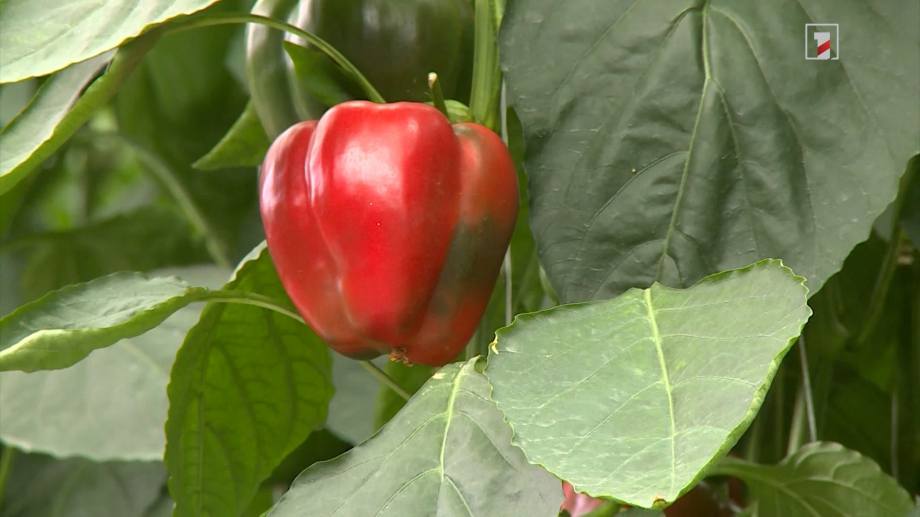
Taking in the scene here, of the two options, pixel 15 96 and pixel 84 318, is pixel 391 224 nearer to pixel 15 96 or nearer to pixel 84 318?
pixel 84 318

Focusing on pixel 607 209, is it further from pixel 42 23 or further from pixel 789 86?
pixel 42 23

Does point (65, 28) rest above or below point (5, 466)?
above

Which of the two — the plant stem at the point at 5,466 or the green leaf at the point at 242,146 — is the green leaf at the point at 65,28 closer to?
the green leaf at the point at 242,146

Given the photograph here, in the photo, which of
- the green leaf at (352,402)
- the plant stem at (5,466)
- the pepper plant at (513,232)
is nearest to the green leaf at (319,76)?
the pepper plant at (513,232)

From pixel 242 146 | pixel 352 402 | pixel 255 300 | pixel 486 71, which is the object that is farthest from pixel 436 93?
pixel 352 402

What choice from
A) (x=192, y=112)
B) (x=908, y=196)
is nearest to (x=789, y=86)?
(x=908, y=196)
